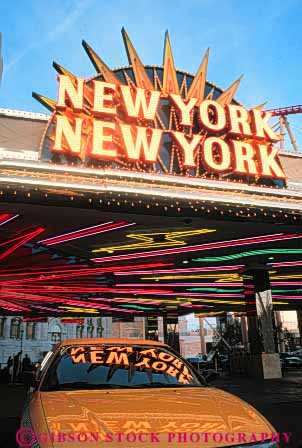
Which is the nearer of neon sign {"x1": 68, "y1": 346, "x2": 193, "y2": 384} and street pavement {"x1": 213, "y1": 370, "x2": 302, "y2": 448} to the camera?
neon sign {"x1": 68, "y1": 346, "x2": 193, "y2": 384}

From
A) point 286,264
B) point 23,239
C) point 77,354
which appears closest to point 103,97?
point 23,239

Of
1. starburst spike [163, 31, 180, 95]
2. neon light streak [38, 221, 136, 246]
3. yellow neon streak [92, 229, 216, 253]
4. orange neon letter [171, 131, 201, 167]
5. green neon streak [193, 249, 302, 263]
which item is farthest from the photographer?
starburst spike [163, 31, 180, 95]

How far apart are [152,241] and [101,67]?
889 cm

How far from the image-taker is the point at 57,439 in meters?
2.53

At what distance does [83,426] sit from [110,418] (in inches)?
8.1

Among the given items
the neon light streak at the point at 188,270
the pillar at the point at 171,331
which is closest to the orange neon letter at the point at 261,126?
the neon light streak at the point at 188,270

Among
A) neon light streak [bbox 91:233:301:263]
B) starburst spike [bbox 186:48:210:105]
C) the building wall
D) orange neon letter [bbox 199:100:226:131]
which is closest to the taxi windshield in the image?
neon light streak [bbox 91:233:301:263]

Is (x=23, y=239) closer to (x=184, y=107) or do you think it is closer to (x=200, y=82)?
(x=184, y=107)

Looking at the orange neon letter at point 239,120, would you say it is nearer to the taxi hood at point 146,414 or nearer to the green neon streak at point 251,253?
the green neon streak at point 251,253

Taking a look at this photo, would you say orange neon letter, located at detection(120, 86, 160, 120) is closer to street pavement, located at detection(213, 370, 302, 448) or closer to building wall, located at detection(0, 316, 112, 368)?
street pavement, located at detection(213, 370, 302, 448)

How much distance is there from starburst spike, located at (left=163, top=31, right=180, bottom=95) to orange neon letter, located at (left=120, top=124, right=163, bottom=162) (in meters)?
3.46

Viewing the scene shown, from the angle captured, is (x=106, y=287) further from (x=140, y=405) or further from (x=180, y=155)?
(x=140, y=405)

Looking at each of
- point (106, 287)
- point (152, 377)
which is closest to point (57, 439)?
point (152, 377)

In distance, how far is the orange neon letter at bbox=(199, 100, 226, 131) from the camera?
19.0 m
